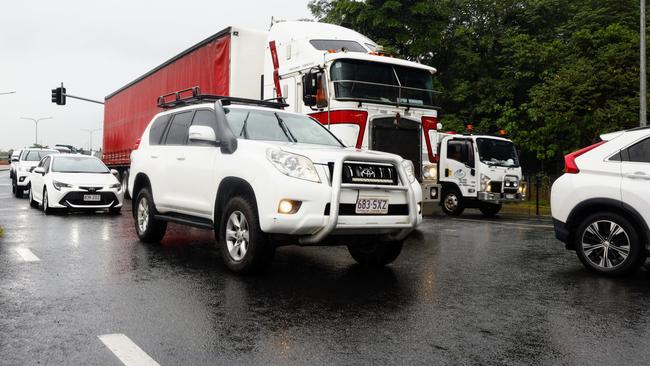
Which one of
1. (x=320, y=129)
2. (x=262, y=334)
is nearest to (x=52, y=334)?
(x=262, y=334)

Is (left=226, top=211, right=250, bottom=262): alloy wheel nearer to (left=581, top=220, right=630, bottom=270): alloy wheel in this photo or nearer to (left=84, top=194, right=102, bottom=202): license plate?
(left=581, top=220, right=630, bottom=270): alloy wheel

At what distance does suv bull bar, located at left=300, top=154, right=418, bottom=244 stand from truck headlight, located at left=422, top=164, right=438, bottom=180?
571 cm

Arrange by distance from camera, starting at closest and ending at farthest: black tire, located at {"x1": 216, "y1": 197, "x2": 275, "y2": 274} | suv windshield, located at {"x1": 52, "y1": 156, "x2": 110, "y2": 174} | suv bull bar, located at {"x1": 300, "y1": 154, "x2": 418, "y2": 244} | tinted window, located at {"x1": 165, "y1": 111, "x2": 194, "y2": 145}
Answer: suv bull bar, located at {"x1": 300, "y1": 154, "x2": 418, "y2": 244}, black tire, located at {"x1": 216, "y1": 197, "x2": 275, "y2": 274}, tinted window, located at {"x1": 165, "y1": 111, "x2": 194, "y2": 145}, suv windshield, located at {"x1": 52, "y1": 156, "x2": 110, "y2": 174}

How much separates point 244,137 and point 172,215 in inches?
72.6

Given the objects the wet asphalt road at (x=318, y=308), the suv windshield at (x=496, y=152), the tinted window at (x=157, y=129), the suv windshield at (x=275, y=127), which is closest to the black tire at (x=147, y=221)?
the wet asphalt road at (x=318, y=308)

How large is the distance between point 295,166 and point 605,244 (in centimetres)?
370

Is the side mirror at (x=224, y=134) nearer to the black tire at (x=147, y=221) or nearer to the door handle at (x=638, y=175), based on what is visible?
the black tire at (x=147, y=221)

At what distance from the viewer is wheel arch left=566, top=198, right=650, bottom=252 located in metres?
6.78

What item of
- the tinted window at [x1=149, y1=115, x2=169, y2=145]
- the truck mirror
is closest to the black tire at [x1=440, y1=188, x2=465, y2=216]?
the truck mirror

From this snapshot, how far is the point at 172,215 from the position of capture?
838 centimetres

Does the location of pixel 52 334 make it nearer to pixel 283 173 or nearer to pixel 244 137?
pixel 283 173

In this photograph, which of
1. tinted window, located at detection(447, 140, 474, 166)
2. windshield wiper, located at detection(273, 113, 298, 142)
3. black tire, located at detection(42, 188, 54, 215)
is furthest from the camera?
tinted window, located at detection(447, 140, 474, 166)

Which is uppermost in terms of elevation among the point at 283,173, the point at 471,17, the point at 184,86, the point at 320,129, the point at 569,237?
the point at 471,17

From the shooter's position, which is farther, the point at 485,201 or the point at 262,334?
the point at 485,201
